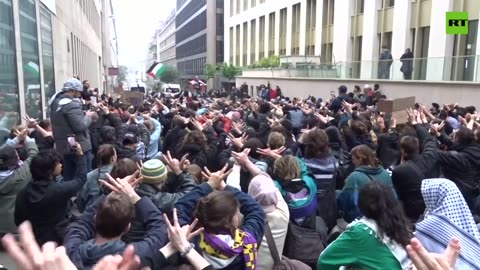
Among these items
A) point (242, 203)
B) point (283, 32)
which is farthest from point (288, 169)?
point (283, 32)

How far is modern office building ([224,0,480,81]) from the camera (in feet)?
59.4

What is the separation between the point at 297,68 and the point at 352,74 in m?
6.10

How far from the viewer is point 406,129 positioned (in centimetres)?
655

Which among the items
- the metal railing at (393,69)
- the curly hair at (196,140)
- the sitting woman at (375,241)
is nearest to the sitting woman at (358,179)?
the sitting woman at (375,241)

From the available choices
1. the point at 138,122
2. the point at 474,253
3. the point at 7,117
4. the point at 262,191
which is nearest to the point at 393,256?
the point at 474,253

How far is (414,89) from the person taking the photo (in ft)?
58.1

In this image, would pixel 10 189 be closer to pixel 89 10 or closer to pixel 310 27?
pixel 310 27

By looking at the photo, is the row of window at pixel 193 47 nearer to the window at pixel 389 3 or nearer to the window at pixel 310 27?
the window at pixel 310 27

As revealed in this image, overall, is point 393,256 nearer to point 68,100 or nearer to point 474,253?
Answer: point 474,253

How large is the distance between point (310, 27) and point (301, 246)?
32447mm

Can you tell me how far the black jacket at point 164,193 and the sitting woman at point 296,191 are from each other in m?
0.81

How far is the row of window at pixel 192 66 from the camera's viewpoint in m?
79.1

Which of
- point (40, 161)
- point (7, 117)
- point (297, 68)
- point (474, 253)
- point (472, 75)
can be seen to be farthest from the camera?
point (297, 68)

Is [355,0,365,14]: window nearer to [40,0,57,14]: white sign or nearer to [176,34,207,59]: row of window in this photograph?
[40,0,57,14]: white sign
